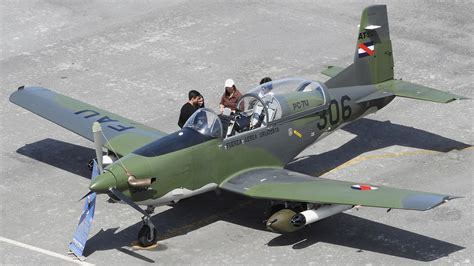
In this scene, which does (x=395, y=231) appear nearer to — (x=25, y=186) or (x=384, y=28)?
(x=384, y=28)

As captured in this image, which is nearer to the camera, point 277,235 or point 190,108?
point 277,235

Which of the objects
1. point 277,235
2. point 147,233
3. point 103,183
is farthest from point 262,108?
point 103,183

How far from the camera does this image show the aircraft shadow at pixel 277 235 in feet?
61.1

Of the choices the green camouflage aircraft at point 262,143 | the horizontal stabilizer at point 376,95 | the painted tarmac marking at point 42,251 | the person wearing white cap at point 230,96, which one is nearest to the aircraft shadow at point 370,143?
the green camouflage aircraft at point 262,143

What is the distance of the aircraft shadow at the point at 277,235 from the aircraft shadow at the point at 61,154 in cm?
279

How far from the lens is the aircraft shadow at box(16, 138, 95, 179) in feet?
73.3

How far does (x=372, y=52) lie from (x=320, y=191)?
18.1ft

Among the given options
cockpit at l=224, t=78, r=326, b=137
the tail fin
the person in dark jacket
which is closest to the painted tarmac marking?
cockpit at l=224, t=78, r=326, b=137

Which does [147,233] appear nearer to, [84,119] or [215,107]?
[84,119]

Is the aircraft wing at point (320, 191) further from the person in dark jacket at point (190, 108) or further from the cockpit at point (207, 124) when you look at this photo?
the person in dark jacket at point (190, 108)

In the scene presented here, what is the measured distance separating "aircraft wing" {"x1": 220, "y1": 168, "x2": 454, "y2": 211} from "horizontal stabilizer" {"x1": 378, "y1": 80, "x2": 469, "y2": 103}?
12.6ft

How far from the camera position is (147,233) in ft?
61.8

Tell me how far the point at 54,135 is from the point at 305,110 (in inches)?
251

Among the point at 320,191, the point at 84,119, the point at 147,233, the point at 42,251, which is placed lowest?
the point at 42,251
